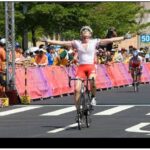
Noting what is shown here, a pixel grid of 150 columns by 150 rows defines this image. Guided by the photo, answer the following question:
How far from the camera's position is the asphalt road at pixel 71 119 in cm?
1611

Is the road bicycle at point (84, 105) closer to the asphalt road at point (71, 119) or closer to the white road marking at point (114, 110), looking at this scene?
the asphalt road at point (71, 119)

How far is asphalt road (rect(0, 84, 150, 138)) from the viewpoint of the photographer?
16109 mm

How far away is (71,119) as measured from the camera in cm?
1973

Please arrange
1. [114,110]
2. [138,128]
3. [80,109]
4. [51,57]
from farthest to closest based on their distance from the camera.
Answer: [51,57]
[114,110]
[80,109]
[138,128]

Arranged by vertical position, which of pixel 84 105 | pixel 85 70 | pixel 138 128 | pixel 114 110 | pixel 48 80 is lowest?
pixel 138 128

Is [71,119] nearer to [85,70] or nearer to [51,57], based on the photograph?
[85,70]

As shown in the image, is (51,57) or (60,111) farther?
(51,57)

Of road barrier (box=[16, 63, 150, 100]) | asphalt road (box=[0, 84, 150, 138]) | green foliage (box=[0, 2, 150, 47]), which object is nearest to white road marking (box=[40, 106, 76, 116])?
asphalt road (box=[0, 84, 150, 138])

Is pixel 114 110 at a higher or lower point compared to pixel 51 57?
lower

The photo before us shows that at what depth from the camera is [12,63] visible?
25.7 m

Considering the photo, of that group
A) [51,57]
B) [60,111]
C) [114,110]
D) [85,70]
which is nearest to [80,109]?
[85,70]

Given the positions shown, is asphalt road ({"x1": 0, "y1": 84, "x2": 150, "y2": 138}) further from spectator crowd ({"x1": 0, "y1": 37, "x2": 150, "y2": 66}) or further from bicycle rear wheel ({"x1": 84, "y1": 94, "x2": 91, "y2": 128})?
spectator crowd ({"x1": 0, "y1": 37, "x2": 150, "y2": 66})

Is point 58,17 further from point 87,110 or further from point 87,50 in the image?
point 87,110

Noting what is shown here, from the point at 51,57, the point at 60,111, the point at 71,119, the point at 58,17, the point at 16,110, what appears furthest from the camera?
the point at 58,17
